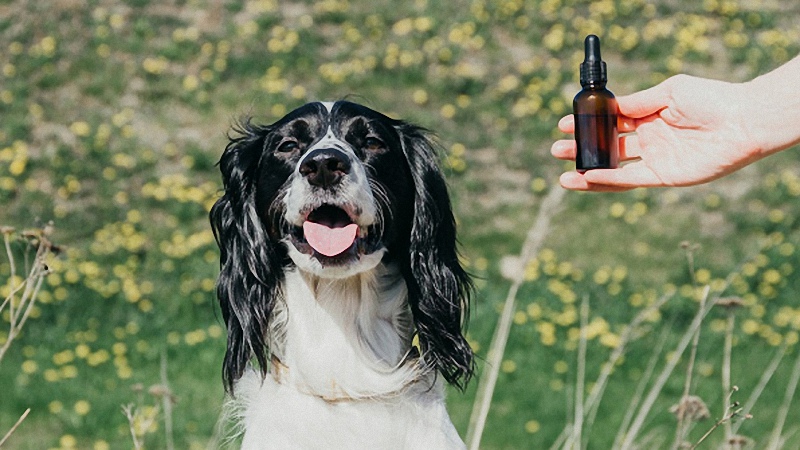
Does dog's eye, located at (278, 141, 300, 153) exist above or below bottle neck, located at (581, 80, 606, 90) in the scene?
below

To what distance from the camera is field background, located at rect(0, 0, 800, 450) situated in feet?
22.0

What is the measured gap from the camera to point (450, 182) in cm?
804

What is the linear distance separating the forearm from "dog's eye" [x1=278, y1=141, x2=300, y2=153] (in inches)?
49.3

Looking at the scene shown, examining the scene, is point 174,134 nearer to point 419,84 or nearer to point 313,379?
point 419,84

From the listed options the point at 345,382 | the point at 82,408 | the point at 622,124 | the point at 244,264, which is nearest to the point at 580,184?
the point at 622,124

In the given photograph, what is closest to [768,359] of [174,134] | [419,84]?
[419,84]

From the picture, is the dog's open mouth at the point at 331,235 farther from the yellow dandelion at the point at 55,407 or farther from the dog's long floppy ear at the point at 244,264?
the yellow dandelion at the point at 55,407

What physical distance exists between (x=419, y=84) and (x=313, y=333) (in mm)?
6808

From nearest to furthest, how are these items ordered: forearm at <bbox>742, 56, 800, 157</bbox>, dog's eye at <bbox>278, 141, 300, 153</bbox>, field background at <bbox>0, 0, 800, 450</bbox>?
forearm at <bbox>742, 56, 800, 157</bbox>
dog's eye at <bbox>278, 141, 300, 153</bbox>
field background at <bbox>0, 0, 800, 450</bbox>

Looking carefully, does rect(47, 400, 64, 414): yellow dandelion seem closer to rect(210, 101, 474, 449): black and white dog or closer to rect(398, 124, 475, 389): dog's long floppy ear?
rect(210, 101, 474, 449): black and white dog

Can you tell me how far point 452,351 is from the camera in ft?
11.4

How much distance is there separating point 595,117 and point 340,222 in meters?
0.76

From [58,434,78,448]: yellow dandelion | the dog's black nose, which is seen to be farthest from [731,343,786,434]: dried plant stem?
[58,434,78,448]: yellow dandelion

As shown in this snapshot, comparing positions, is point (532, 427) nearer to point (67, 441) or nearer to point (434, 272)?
point (67, 441)
